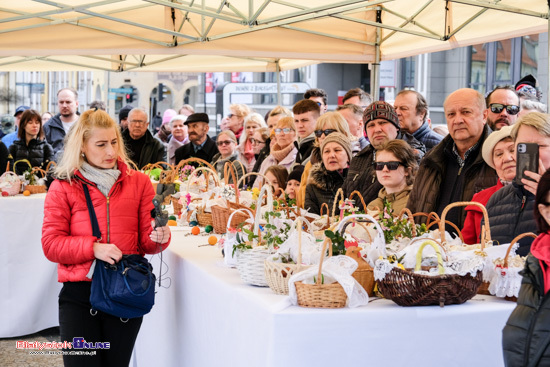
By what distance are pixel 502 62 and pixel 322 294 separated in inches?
518

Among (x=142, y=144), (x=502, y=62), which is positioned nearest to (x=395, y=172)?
(x=142, y=144)

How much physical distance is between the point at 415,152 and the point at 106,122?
70.5 inches

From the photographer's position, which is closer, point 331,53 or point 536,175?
point 536,175

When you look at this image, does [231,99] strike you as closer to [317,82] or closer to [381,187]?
[317,82]

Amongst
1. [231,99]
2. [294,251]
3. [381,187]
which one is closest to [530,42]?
[231,99]

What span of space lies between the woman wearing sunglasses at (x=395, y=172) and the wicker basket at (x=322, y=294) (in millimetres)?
1607

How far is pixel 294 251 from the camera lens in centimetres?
269

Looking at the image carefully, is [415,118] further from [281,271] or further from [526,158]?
[281,271]

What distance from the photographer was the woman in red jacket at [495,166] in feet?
11.0

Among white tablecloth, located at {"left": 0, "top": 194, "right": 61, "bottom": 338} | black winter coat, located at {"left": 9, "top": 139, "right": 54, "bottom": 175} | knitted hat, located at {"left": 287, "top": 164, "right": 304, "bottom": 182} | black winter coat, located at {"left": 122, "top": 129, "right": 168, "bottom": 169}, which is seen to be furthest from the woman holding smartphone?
black winter coat, located at {"left": 122, "top": 129, "right": 168, "bottom": 169}

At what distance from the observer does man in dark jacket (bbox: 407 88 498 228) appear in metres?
3.89

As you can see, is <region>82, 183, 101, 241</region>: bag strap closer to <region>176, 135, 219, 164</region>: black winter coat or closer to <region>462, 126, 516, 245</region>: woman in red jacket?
<region>462, 126, 516, 245</region>: woman in red jacket

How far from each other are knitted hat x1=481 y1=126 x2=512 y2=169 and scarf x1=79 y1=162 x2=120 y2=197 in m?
1.61

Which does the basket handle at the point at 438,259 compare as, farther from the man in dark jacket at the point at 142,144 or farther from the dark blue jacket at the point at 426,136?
the man in dark jacket at the point at 142,144
